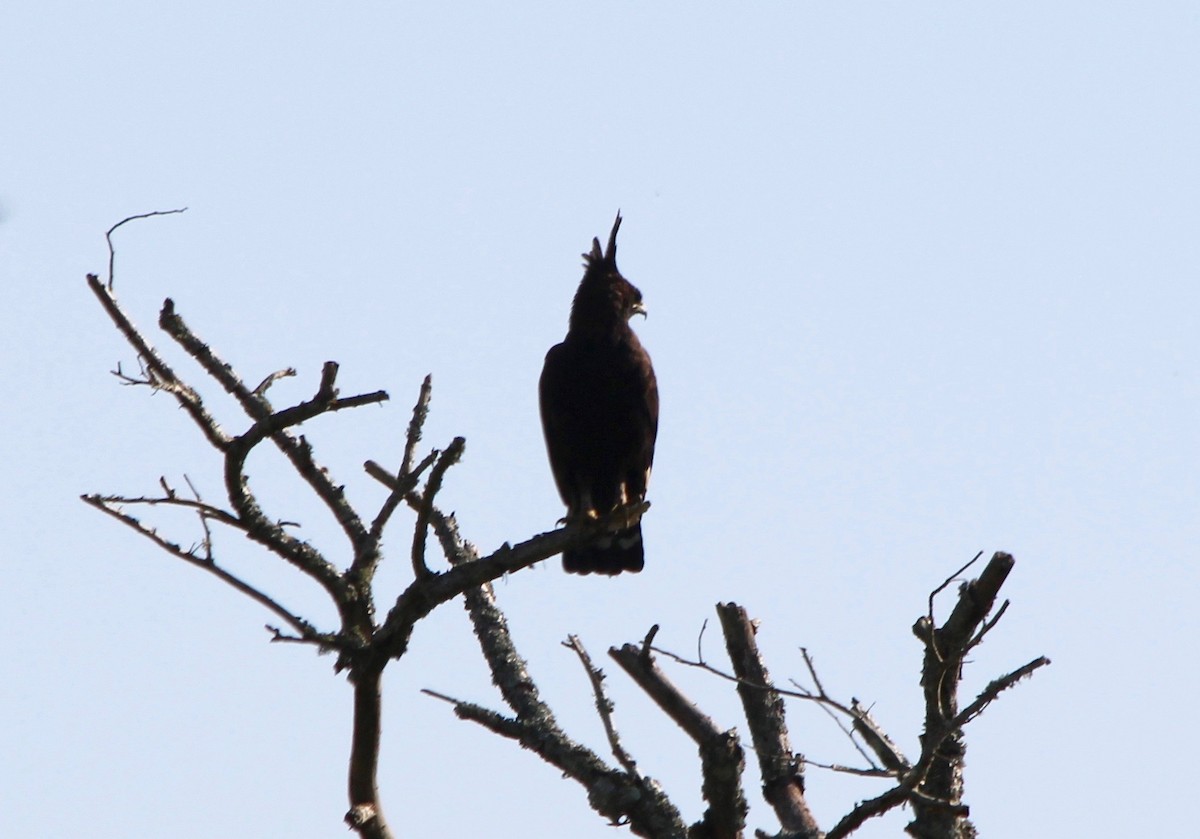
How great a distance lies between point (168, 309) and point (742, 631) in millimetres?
2423

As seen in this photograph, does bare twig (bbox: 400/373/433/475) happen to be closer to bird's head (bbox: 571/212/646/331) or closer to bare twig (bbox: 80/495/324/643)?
bare twig (bbox: 80/495/324/643)

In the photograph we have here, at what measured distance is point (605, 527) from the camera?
600 cm

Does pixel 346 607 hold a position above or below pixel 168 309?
below

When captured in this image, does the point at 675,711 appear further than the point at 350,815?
Yes

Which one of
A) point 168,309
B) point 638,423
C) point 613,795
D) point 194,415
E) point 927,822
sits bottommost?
point 927,822

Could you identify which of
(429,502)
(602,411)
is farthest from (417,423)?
(602,411)

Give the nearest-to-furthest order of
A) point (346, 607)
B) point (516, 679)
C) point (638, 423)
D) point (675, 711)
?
point (346, 607)
point (675, 711)
point (516, 679)
point (638, 423)

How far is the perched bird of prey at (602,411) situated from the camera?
707 centimetres

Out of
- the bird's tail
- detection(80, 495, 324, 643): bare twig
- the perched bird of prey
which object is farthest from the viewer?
the bird's tail

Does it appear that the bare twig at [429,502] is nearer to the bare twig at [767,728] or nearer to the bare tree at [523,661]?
the bare tree at [523,661]

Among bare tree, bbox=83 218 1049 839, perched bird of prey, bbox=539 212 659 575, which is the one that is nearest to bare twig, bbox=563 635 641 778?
bare tree, bbox=83 218 1049 839

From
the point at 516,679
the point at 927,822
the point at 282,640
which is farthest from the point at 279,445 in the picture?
the point at 927,822

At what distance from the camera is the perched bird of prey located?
278 inches

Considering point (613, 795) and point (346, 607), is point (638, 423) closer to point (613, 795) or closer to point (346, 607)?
point (613, 795)
